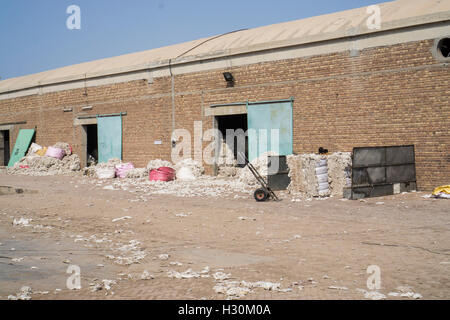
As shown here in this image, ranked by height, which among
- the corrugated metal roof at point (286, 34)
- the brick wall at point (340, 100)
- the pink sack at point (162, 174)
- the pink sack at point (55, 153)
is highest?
the corrugated metal roof at point (286, 34)

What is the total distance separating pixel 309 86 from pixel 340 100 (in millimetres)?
1315

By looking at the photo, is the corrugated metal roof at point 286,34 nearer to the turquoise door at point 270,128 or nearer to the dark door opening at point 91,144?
the turquoise door at point 270,128

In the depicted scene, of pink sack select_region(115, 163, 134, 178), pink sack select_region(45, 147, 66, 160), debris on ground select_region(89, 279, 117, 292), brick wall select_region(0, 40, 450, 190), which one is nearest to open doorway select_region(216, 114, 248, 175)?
brick wall select_region(0, 40, 450, 190)

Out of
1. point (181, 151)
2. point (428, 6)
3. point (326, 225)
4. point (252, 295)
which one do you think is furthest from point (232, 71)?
point (252, 295)

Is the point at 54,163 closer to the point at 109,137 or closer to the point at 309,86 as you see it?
the point at 109,137

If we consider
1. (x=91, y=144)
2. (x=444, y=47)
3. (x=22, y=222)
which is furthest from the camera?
(x=91, y=144)

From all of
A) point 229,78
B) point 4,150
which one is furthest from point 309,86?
point 4,150

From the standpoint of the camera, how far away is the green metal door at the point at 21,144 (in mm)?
28237

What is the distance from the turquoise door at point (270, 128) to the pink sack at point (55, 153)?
483 inches

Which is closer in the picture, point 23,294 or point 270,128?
point 23,294

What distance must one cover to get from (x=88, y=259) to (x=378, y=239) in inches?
170

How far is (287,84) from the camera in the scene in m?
16.5

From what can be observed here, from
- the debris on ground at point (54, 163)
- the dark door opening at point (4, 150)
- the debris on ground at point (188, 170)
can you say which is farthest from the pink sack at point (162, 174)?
the dark door opening at point (4, 150)

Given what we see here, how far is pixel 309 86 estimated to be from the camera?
1589 cm
